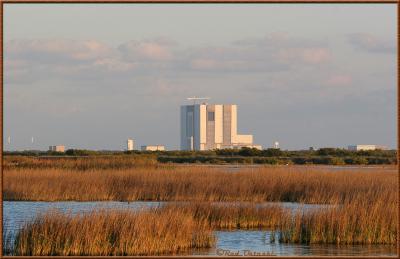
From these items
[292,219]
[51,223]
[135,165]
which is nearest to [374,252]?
[292,219]

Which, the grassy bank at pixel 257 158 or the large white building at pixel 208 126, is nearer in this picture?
the grassy bank at pixel 257 158

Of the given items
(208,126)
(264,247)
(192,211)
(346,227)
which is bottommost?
(264,247)

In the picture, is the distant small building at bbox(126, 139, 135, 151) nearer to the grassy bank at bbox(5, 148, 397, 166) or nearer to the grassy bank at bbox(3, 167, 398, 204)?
the grassy bank at bbox(5, 148, 397, 166)

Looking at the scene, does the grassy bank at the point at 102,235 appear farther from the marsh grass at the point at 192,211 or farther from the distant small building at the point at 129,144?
the distant small building at the point at 129,144

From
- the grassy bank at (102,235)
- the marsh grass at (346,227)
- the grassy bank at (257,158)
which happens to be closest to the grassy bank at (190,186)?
the marsh grass at (346,227)

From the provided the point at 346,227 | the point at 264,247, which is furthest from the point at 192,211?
the point at 346,227

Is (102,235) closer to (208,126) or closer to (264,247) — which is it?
(264,247)
